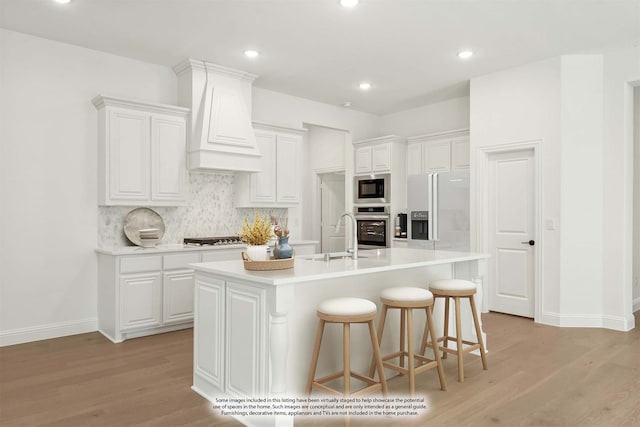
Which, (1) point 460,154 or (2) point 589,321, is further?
(1) point 460,154

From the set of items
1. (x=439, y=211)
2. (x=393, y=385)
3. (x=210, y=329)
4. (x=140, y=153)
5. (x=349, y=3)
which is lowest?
(x=393, y=385)

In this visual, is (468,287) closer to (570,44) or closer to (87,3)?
(570,44)

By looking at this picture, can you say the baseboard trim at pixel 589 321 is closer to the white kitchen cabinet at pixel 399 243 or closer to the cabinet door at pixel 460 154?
the white kitchen cabinet at pixel 399 243

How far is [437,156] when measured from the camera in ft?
20.3

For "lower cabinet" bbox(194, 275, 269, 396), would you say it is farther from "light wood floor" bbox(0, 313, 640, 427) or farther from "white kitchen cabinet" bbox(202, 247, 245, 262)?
"white kitchen cabinet" bbox(202, 247, 245, 262)

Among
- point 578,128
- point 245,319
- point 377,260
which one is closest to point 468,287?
point 377,260

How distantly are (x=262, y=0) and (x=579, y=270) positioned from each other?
412cm

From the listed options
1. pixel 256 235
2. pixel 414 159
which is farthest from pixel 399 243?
pixel 256 235

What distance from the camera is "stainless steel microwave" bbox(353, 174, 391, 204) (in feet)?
21.5

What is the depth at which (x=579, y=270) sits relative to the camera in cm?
462

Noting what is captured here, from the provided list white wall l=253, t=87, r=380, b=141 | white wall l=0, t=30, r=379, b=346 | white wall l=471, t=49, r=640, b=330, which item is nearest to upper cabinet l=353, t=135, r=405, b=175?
white wall l=253, t=87, r=380, b=141

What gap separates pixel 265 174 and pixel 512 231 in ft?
10.1

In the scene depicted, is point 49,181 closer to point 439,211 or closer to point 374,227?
point 374,227

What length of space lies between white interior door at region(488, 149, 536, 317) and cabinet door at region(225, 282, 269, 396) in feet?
12.2
